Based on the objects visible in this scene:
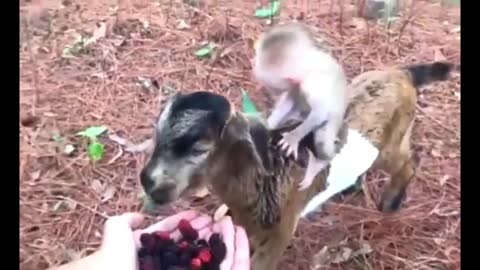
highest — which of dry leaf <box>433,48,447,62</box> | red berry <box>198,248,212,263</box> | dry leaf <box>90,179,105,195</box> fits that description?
dry leaf <box>433,48,447,62</box>

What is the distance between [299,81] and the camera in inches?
48.4

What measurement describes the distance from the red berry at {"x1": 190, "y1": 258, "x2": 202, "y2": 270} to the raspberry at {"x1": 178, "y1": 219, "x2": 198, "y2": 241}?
27 mm

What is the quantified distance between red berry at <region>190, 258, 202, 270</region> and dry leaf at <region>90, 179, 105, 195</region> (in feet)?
0.46

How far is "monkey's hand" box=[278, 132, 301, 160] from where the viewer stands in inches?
48.6

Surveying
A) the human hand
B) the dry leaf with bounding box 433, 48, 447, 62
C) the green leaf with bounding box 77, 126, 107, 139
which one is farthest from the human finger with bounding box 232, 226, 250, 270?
the dry leaf with bounding box 433, 48, 447, 62

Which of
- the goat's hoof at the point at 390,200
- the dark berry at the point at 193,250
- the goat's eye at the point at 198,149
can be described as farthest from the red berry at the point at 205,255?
the goat's hoof at the point at 390,200

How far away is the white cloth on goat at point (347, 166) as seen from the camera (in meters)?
1.25

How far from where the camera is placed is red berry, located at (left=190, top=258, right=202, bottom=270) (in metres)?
1.23

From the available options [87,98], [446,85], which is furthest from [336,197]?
[87,98]

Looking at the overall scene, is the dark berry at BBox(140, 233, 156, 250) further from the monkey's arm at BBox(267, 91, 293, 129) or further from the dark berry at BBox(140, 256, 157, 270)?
the monkey's arm at BBox(267, 91, 293, 129)

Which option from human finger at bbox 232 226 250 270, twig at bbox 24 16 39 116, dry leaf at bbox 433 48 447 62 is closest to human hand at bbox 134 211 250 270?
human finger at bbox 232 226 250 270

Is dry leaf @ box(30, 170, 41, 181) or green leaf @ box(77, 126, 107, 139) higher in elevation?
green leaf @ box(77, 126, 107, 139)

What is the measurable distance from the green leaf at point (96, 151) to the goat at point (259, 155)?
6 cm
